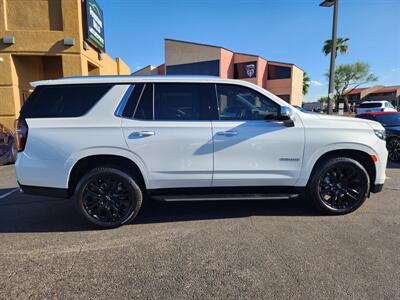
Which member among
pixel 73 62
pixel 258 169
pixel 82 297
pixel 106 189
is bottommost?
pixel 82 297

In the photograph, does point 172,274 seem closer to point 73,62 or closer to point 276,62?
point 73,62

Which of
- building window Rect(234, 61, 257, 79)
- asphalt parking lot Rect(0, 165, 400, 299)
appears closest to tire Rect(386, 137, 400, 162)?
asphalt parking lot Rect(0, 165, 400, 299)

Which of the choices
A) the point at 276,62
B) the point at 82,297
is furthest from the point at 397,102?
the point at 82,297

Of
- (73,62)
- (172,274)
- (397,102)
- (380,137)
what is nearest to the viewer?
(172,274)

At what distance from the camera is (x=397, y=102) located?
190 ft

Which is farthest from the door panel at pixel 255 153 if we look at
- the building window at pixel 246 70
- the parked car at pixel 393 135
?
the building window at pixel 246 70

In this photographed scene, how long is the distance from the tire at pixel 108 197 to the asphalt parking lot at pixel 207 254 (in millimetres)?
187

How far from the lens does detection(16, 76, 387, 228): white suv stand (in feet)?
11.2

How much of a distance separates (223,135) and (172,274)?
1.77m

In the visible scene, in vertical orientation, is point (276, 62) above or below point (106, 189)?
above

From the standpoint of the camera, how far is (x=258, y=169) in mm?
3648

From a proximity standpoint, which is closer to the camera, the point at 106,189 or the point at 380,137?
the point at 106,189

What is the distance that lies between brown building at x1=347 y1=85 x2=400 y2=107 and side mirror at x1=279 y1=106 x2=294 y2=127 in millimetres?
68495

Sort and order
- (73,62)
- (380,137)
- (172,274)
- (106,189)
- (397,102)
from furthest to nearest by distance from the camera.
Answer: (397,102) < (73,62) < (380,137) < (106,189) < (172,274)
